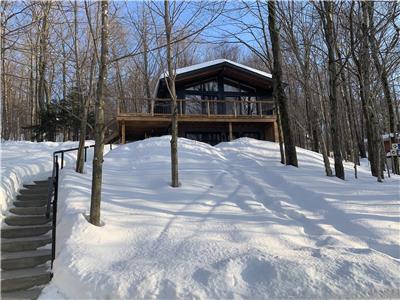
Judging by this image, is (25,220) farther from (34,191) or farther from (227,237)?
(227,237)

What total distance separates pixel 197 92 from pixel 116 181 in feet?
48.2

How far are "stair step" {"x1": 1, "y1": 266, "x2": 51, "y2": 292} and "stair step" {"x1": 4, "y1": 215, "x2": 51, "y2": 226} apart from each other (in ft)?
5.58

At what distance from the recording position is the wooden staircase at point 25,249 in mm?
4765

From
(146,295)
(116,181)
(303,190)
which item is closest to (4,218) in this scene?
(116,181)

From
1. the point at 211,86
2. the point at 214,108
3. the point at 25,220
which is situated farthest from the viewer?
the point at 211,86

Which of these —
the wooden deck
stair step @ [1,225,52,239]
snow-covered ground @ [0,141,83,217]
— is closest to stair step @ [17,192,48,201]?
snow-covered ground @ [0,141,83,217]

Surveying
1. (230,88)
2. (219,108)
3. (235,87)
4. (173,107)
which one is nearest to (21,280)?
(173,107)

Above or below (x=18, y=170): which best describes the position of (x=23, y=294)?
below

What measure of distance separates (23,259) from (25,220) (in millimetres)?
1584

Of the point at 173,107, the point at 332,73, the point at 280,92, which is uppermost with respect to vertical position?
the point at 332,73

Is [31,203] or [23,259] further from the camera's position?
[31,203]

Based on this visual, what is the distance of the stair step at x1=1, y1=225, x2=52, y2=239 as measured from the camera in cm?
612

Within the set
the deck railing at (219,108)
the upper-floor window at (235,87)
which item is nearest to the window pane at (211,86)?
the upper-floor window at (235,87)

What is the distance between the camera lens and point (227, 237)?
576 centimetres
